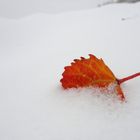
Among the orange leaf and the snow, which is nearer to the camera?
the snow

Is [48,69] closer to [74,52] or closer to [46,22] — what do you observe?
[74,52]

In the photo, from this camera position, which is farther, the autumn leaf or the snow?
the autumn leaf

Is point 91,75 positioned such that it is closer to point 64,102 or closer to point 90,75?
point 90,75

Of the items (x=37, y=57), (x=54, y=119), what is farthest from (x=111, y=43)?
(x=54, y=119)

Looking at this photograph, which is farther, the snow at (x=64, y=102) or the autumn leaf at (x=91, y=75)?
the autumn leaf at (x=91, y=75)

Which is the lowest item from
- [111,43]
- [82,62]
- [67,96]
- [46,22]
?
[67,96]

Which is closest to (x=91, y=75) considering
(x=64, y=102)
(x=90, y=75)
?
(x=90, y=75)

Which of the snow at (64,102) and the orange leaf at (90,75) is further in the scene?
the orange leaf at (90,75)
